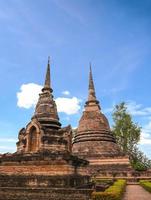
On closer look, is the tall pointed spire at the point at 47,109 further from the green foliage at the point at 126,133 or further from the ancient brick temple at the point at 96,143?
the green foliage at the point at 126,133

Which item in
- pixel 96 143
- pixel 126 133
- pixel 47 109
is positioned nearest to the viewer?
pixel 47 109

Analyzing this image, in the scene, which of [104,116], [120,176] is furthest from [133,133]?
[120,176]

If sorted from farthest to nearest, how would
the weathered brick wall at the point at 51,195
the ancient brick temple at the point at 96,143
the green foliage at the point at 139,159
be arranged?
1. the green foliage at the point at 139,159
2. the ancient brick temple at the point at 96,143
3. the weathered brick wall at the point at 51,195

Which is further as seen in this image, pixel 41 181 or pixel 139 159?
pixel 139 159

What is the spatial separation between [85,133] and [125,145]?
9.64 meters

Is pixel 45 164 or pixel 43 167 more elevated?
pixel 45 164

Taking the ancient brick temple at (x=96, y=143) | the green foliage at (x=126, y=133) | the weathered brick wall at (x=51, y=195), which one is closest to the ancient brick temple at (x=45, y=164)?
the weathered brick wall at (x=51, y=195)

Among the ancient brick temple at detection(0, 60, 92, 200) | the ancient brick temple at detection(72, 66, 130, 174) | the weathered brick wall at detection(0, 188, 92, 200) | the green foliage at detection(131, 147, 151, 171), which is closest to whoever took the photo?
the weathered brick wall at detection(0, 188, 92, 200)

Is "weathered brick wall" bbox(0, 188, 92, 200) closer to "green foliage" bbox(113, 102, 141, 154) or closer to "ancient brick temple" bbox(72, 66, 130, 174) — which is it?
"ancient brick temple" bbox(72, 66, 130, 174)

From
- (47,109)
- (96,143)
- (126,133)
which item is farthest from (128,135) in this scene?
(47,109)

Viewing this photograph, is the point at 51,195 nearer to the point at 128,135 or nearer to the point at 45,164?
the point at 45,164

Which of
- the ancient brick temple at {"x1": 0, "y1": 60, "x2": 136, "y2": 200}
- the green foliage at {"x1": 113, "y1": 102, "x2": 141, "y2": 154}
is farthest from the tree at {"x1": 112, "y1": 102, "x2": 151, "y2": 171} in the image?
the ancient brick temple at {"x1": 0, "y1": 60, "x2": 136, "y2": 200}

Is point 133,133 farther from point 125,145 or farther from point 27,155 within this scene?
point 27,155

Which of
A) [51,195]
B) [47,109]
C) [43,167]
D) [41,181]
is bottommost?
[51,195]
